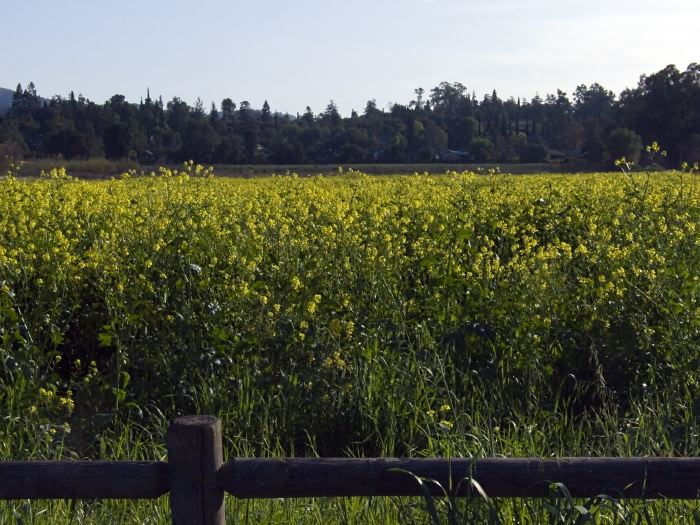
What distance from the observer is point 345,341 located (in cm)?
590

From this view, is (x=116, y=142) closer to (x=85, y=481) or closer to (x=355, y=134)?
(x=355, y=134)

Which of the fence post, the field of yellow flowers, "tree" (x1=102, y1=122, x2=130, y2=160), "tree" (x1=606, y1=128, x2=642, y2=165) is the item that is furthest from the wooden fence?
"tree" (x1=102, y1=122, x2=130, y2=160)

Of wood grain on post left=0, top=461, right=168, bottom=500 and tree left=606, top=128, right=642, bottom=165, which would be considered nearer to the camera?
wood grain on post left=0, top=461, right=168, bottom=500

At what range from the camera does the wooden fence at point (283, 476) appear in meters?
2.89

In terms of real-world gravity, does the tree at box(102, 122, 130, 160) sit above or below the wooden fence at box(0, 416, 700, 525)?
above

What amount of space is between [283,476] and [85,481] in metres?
0.54

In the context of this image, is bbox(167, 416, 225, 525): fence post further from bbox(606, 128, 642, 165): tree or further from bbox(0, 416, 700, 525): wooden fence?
bbox(606, 128, 642, 165): tree

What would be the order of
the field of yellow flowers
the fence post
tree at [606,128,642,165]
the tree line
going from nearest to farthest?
the fence post < the field of yellow flowers < tree at [606,128,642,165] < the tree line

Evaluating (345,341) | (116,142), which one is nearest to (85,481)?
(345,341)

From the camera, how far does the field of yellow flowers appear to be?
525 centimetres

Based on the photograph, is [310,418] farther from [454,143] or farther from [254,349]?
[454,143]

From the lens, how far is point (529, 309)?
6.02 m

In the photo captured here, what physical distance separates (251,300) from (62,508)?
7.00 feet

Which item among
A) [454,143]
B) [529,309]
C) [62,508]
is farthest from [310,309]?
[454,143]
